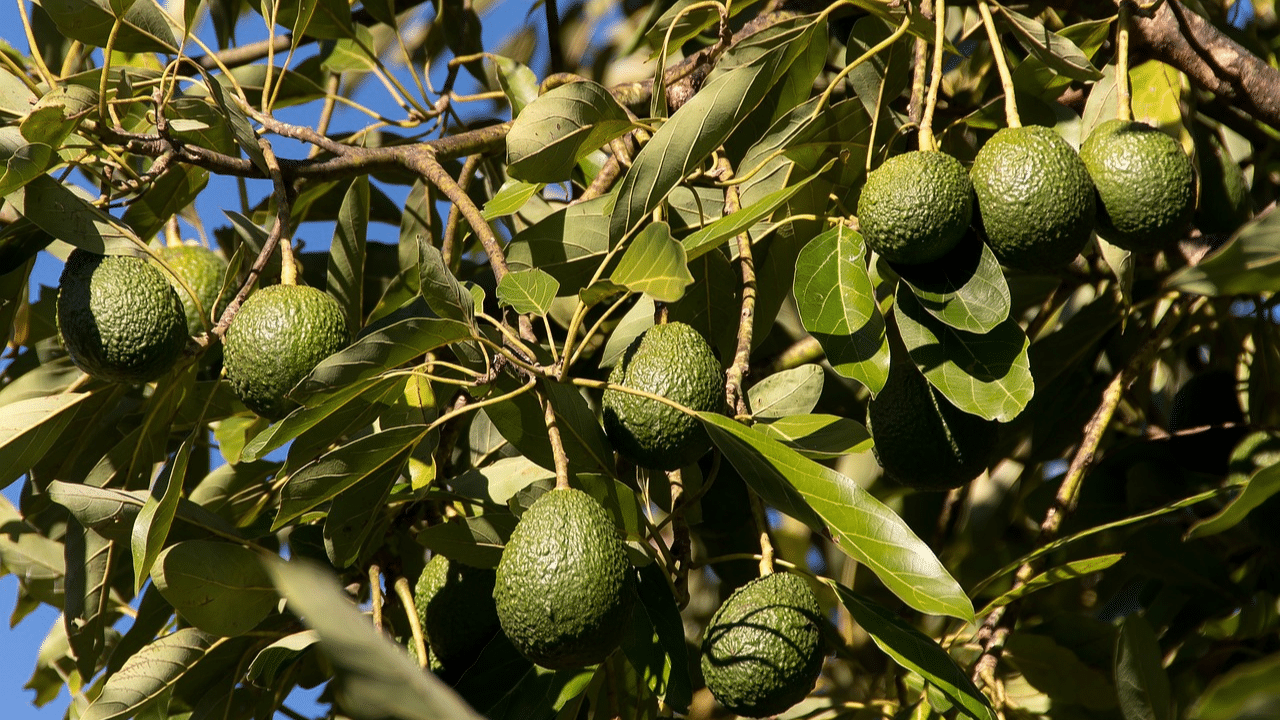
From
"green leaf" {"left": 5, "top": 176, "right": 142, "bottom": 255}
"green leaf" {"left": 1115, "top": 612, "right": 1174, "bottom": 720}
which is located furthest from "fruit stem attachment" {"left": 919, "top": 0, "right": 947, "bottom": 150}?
"green leaf" {"left": 5, "top": 176, "right": 142, "bottom": 255}

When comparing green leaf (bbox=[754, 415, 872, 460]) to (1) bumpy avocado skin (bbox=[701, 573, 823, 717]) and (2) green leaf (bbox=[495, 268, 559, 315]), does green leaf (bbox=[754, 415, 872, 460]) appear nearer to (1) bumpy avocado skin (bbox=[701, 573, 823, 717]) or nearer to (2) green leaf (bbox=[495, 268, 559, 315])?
(1) bumpy avocado skin (bbox=[701, 573, 823, 717])

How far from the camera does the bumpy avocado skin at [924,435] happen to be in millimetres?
1553

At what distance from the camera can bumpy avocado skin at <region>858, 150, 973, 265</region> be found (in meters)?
1.35

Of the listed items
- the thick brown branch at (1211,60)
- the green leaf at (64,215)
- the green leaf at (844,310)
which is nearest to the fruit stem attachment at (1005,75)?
the green leaf at (844,310)

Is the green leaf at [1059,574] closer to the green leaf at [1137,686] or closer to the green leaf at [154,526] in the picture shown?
the green leaf at [1137,686]

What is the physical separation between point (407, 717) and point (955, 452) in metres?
1.11

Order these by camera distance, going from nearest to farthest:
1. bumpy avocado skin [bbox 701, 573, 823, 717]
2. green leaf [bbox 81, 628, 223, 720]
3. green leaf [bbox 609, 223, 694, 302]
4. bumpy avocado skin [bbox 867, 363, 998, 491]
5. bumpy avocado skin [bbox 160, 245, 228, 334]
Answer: green leaf [bbox 609, 223, 694, 302], bumpy avocado skin [bbox 701, 573, 823, 717], bumpy avocado skin [bbox 867, 363, 998, 491], green leaf [bbox 81, 628, 223, 720], bumpy avocado skin [bbox 160, 245, 228, 334]

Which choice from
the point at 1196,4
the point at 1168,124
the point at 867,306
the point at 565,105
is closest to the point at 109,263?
the point at 565,105

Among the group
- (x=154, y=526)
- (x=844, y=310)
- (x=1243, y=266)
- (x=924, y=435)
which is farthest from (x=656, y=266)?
(x=154, y=526)

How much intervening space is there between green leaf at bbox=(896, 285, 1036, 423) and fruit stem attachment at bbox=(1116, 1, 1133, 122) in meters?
0.38

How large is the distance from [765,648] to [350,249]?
3.29 ft

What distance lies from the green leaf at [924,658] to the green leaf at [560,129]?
72 cm

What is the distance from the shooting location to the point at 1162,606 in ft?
7.99

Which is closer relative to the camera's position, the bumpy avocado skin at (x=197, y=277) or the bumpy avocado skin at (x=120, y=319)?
the bumpy avocado skin at (x=120, y=319)
